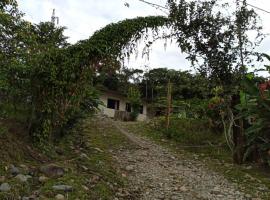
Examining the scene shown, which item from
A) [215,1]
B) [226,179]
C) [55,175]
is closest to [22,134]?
[55,175]

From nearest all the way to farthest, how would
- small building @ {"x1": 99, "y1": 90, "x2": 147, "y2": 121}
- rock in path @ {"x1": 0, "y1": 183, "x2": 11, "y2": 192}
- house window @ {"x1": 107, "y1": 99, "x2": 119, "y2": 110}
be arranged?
rock in path @ {"x1": 0, "y1": 183, "x2": 11, "y2": 192} < small building @ {"x1": 99, "y1": 90, "x2": 147, "y2": 121} < house window @ {"x1": 107, "y1": 99, "x2": 119, "y2": 110}

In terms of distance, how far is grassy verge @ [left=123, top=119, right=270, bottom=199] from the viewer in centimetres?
707

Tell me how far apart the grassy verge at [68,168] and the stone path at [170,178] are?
0.36 meters

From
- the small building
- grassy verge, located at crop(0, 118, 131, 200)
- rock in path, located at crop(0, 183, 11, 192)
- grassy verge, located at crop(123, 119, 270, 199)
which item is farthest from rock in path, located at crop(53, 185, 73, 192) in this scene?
the small building

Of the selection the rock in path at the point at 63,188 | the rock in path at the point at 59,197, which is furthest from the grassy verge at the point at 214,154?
the rock in path at the point at 59,197

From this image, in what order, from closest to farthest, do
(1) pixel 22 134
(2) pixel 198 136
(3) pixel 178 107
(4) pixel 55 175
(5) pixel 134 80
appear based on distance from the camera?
(4) pixel 55 175
(1) pixel 22 134
(2) pixel 198 136
(3) pixel 178 107
(5) pixel 134 80

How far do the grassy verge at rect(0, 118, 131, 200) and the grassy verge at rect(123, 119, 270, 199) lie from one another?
2.30 meters

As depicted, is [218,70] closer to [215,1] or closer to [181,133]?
[215,1]

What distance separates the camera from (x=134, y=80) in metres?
30.3

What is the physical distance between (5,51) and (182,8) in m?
4.06

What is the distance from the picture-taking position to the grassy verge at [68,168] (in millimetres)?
5055

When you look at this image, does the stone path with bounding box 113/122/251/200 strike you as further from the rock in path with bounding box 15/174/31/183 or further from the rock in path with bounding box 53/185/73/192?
the rock in path with bounding box 15/174/31/183

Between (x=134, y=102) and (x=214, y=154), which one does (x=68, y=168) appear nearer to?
(x=214, y=154)

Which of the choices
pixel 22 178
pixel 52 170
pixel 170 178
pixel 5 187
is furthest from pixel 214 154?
pixel 5 187
